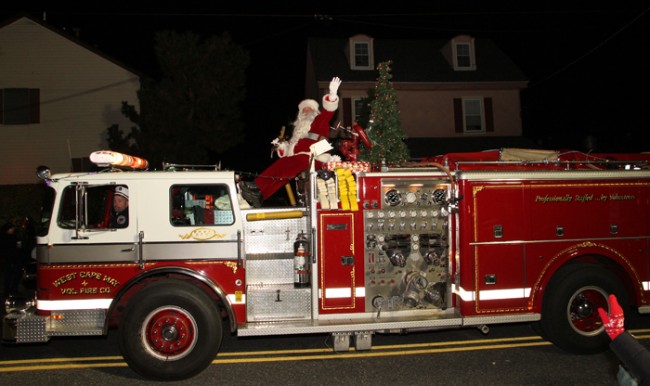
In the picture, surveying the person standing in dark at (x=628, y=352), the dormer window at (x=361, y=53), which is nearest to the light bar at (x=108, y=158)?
the person standing in dark at (x=628, y=352)

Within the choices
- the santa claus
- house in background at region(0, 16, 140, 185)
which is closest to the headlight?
the santa claus

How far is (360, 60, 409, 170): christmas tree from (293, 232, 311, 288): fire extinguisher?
333 centimetres

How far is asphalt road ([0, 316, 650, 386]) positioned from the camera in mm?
5781

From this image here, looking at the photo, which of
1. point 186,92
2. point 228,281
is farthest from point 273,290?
point 186,92

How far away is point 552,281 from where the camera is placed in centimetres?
654

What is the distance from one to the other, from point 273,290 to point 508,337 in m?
3.64

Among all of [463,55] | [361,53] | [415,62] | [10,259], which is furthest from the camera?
[415,62]

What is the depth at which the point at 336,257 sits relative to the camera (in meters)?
6.19

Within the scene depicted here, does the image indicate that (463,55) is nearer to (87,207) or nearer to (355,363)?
(355,363)

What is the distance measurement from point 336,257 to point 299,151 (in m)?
2.21

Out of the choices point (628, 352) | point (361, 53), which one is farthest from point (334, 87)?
point (361, 53)

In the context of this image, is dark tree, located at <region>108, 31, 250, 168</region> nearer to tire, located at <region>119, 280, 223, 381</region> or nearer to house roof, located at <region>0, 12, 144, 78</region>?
house roof, located at <region>0, 12, 144, 78</region>

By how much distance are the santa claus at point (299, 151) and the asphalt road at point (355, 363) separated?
2.13 metres

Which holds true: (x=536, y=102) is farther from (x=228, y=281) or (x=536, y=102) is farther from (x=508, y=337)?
(x=228, y=281)
